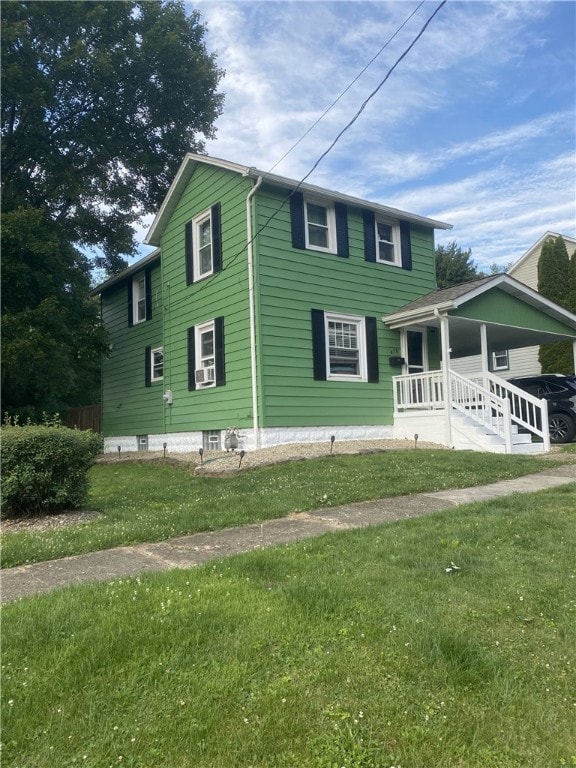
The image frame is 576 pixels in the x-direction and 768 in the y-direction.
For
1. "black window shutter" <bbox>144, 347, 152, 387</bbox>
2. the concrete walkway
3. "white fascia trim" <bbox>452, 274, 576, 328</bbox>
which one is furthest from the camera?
"black window shutter" <bbox>144, 347, 152, 387</bbox>

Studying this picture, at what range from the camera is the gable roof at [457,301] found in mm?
12441

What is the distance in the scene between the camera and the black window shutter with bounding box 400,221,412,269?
14633 millimetres

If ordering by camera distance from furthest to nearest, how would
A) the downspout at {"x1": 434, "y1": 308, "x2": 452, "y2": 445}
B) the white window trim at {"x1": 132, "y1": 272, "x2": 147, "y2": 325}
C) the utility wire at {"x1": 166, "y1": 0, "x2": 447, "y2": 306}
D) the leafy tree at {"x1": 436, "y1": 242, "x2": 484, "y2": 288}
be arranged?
the leafy tree at {"x1": 436, "y1": 242, "x2": 484, "y2": 288}, the white window trim at {"x1": 132, "y1": 272, "x2": 147, "y2": 325}, the downspout at {"x1": 434, "y1": 308, "x2": 452, "y2": 445}, the utility wire at {"x1": 166, "y1": 0, "x2": 447, "y2": 306}

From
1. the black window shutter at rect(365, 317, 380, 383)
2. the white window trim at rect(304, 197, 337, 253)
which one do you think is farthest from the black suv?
the white window trim at rect(304, 197, 337, 253)

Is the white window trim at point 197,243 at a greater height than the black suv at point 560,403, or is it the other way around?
the white window trim at point 197,243

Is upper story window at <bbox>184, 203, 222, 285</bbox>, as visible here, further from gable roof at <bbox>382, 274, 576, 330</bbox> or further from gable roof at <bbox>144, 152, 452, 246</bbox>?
gable roof at <bbox>382, 274, 576, 330</bbox>

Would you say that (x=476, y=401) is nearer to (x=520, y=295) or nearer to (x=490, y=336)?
(x=520, y=295)

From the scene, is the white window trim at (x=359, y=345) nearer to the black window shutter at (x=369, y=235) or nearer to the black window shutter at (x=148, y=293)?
the black window shutter at (x=369, y=235)

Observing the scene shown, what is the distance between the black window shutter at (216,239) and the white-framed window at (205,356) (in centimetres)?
137

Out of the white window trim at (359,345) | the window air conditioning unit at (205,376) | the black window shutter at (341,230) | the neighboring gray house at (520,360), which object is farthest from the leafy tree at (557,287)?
the window air conditioning unit at (205,376)

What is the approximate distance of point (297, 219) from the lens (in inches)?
498

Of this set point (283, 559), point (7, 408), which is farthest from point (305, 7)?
point (7, 408)

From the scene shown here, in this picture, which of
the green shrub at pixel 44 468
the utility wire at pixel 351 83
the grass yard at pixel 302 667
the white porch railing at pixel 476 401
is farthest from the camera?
the white porch railing at pixel 476 401

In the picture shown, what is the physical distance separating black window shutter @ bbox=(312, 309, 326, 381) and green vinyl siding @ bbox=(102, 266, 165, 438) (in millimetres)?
5279
